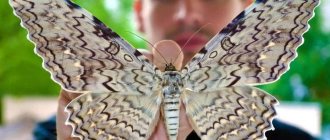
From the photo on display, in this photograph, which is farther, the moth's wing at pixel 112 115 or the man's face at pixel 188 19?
the man's face at pixel 188 19

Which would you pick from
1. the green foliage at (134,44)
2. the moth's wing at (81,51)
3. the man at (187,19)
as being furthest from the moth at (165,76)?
the green foliage at (134,44)

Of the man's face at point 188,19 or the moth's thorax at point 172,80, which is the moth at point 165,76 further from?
the man's face at point 188,19

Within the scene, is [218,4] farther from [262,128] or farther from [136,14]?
[262,128]

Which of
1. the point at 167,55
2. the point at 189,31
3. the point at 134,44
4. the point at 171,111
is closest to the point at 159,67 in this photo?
the point at 167,55

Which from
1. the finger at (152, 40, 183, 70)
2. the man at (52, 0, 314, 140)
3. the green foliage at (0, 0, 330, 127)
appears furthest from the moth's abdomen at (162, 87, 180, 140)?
the green foliage at (0, 0, 330, 127)

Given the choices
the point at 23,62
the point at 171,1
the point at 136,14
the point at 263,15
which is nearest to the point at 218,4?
the point at 171,1
